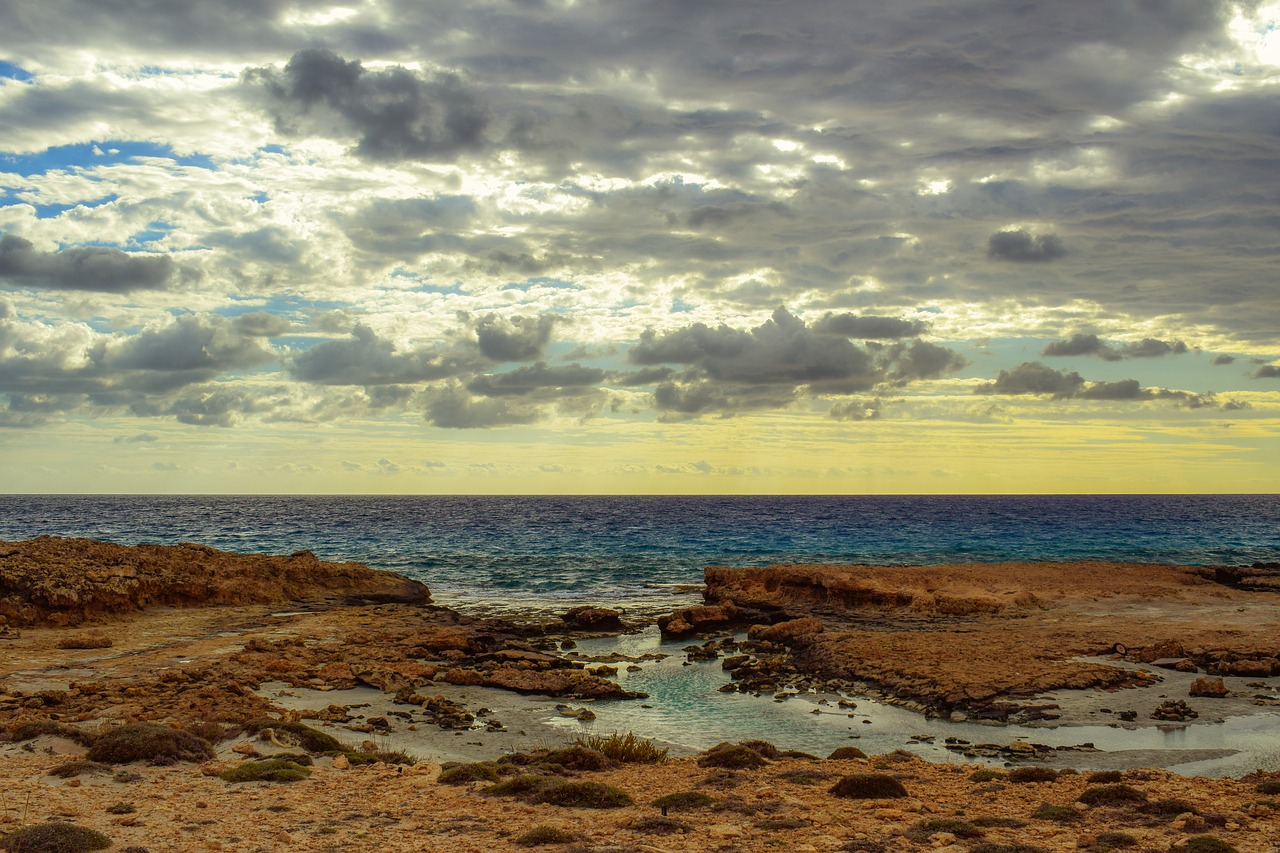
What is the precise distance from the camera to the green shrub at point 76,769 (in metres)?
14.6

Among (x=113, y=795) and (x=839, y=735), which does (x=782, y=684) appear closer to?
(x=839, y=735)

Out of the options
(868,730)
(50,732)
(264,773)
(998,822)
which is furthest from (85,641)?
(998,822)

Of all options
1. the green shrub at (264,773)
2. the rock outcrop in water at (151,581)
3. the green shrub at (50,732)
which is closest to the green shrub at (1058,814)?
the green shrub at (264,773)

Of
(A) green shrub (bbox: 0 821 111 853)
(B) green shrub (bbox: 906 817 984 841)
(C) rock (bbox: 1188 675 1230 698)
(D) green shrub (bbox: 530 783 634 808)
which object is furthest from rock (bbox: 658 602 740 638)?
(A) green shrub (bbox: 0 821 111 853)

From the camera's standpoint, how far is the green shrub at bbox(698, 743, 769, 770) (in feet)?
56.0

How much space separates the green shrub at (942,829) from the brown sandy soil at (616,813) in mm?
50

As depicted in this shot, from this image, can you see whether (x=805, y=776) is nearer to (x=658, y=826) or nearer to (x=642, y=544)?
(x=658, y=826)

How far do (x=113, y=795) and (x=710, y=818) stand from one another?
32.1ft

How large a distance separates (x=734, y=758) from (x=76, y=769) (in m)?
12.0

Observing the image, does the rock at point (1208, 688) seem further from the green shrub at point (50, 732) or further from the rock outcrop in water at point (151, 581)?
the rock outcrop in water at point (151, 581)

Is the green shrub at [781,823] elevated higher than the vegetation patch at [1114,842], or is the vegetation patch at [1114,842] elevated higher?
the vegetation patch at [1114,842]

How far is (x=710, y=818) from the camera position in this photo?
13.6m

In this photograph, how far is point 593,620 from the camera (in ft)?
129

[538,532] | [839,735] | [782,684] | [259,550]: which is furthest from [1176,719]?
[538,532]
